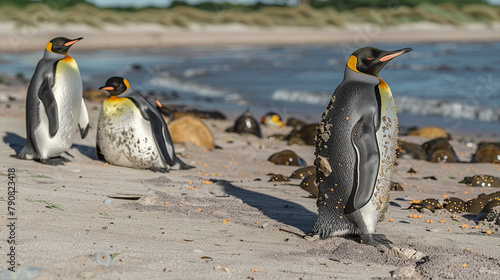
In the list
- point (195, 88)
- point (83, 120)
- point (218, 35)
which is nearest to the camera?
point (83, 120)

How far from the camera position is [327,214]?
16.4 ft

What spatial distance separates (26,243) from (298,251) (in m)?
1.76

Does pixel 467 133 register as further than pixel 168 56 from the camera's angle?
No

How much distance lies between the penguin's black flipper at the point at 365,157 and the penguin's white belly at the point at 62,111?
12.4 ft

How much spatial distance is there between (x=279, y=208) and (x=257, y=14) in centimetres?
5842

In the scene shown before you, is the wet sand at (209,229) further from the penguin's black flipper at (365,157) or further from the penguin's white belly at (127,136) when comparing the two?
the penguin's black flipper at (365,157)

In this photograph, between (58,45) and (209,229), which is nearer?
(209,229)

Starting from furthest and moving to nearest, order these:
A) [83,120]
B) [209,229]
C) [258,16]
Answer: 1. [258,16]
2. [83,120]
3. [209,229]

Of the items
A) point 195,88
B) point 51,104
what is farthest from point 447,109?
point 51,104

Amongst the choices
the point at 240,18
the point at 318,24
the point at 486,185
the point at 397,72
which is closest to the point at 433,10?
the point at 318,24

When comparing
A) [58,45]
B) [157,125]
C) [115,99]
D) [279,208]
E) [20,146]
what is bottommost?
[20,146]

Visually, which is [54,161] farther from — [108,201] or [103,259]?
[103,259]

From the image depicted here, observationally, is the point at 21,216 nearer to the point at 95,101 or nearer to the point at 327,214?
the point at 327,214

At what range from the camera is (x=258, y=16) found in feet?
200
